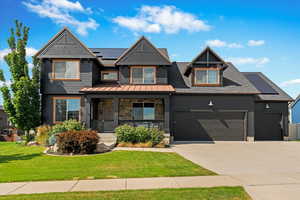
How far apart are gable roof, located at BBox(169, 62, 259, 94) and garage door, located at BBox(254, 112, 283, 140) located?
10.3 feet

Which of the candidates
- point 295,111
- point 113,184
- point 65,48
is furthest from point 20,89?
point 295,111

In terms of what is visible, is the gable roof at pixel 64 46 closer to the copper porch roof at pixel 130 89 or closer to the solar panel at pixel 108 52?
the copper porch roof at pixel 130 89

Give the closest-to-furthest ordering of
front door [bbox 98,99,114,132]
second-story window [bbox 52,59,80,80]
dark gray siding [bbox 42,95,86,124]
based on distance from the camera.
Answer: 1. dark gray siding [bbox 42,95,86,124]
2. second-story window [bbox 52,59,80,80]
3. front door [bbox 98,99,114,132]

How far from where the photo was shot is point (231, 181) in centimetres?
619

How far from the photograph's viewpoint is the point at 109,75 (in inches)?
770

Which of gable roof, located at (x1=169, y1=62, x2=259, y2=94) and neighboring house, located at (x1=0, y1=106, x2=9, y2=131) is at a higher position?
gable roof, located at (x1=169, y1=62, x2=259, y2=94)

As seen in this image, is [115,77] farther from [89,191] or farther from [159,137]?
[89,191]

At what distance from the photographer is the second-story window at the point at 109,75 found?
63.8ft

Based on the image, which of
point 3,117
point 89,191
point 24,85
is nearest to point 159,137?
point 89,191

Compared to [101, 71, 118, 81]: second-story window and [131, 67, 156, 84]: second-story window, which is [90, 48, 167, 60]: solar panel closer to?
[101, 71, 118, 81]: second-story window

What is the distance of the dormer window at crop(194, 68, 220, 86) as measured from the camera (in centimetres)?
1812

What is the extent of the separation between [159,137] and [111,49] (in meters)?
11.9

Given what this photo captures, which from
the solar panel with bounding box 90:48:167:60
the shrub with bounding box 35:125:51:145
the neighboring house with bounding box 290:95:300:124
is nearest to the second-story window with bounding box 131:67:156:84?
the solar panel with bounding box 90:48:167:60

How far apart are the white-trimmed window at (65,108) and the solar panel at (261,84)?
16.7m
